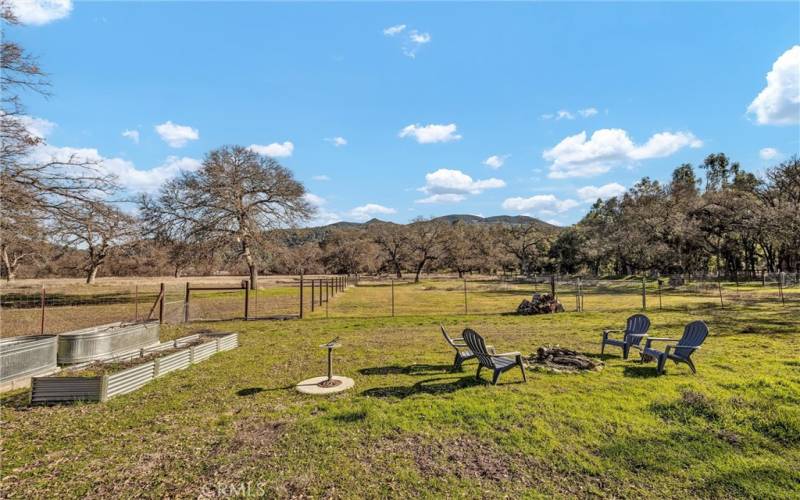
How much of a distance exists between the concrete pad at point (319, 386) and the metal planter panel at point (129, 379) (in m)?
2.66

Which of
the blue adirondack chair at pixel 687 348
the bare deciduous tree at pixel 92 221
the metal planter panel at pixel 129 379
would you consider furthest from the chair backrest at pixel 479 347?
the bare deciduous tree at pixel 92 221

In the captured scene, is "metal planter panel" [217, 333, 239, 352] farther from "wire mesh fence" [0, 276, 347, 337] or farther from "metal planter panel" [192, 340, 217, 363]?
"wire mesh fence" [0, 276, 347, 337]

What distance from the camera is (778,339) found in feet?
33.6

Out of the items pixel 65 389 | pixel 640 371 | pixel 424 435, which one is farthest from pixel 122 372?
pixel 640 371

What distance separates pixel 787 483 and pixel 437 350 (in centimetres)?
629

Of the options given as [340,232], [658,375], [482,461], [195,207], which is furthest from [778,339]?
[340,232]

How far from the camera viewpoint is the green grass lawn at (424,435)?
3.61 meters

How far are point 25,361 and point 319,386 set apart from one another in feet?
17.4

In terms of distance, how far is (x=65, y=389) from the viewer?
19.0ft

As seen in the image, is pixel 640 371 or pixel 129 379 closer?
pixel 129 379

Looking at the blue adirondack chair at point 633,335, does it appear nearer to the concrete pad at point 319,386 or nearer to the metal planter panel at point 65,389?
the concrete pad at point 319,386

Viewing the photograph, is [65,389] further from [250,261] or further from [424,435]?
[250,261]

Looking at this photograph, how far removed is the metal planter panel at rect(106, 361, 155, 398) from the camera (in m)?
5.96

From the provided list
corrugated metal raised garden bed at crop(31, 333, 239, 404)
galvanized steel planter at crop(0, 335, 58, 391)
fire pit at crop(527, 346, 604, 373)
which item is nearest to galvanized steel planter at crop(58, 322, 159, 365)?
galvanized steel planter at crop(0, 335, 58, 391)
